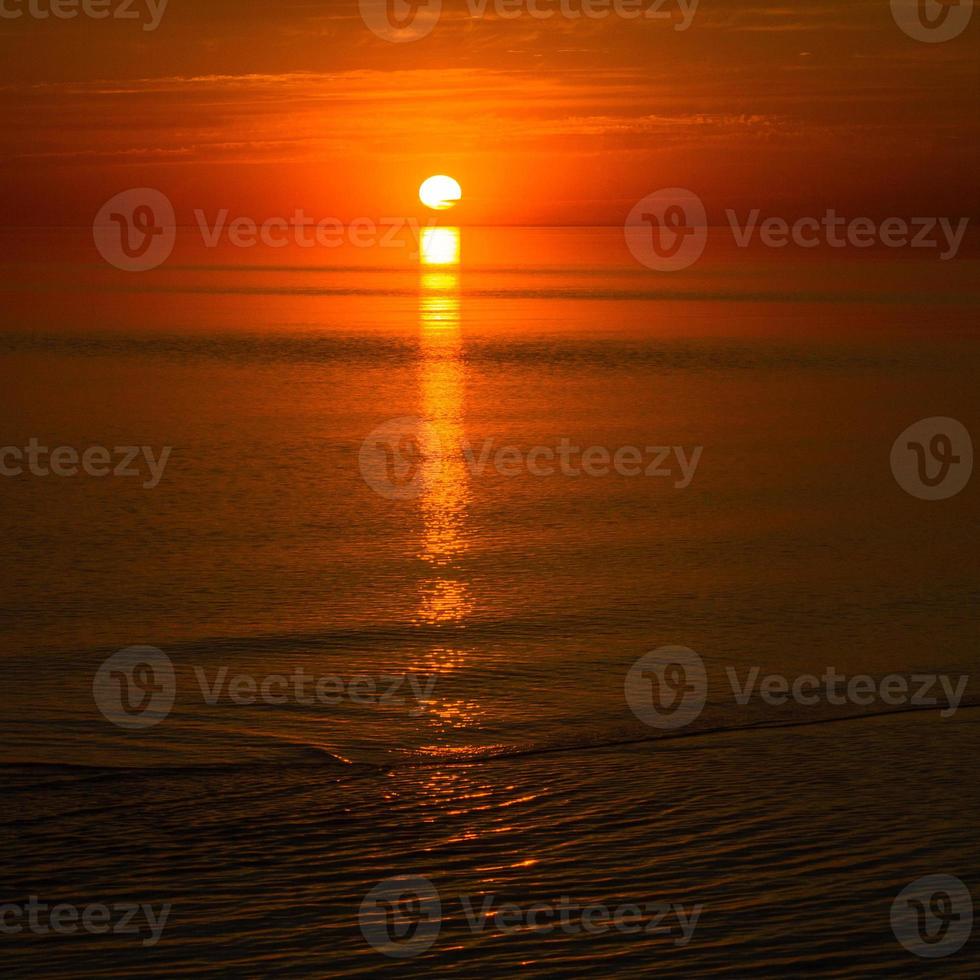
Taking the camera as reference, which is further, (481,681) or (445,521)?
(445,521)

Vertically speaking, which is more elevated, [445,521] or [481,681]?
[445,521]

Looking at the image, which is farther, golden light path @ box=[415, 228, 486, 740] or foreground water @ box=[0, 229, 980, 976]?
golden light path @ box=[415, 228, 486, 740]

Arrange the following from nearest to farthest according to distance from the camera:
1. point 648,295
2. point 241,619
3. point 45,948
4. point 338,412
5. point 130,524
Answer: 1. point 45,948
2. point 241,619
3. point 130,524
4. point 338,412
5. point 648,295

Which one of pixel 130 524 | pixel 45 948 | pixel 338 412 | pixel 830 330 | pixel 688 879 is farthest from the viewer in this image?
pixel 830 330

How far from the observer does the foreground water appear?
561 cm

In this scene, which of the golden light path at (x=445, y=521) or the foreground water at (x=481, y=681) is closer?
the foreground water at (x=481, y=681)

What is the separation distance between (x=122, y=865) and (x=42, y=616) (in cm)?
396

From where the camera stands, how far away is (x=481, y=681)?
8.19m

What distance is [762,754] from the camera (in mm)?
7191

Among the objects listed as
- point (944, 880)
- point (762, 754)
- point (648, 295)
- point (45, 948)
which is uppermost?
point (648, 295)

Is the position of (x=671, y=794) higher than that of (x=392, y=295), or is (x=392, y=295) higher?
(x=392, y=295)

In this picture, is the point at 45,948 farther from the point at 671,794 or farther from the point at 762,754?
the point at 762,754

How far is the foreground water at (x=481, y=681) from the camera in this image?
561cm

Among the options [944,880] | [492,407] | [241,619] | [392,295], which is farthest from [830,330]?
[944,880]
